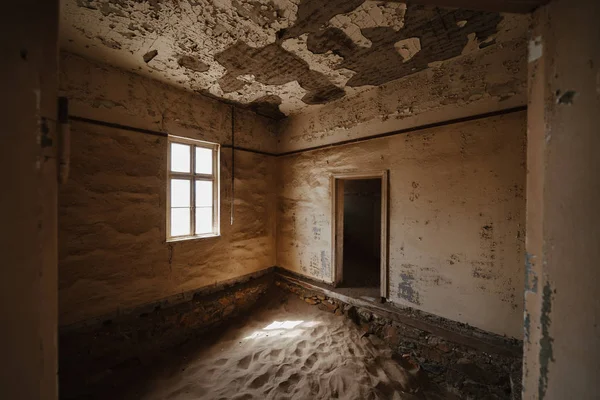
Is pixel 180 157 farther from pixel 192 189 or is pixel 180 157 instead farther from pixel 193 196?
pixel 193 196

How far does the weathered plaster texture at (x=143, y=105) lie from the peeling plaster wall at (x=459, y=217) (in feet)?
6.89

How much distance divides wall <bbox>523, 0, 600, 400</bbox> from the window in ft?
11.8

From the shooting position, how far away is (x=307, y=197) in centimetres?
409

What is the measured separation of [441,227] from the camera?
8.70ft

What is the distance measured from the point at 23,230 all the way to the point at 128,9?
219 cm

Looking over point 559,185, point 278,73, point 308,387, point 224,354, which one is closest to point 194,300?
point 224,354

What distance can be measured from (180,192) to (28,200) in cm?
287

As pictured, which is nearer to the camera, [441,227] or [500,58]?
[500,58]

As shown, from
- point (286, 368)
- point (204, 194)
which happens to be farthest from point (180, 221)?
point (286, 368)

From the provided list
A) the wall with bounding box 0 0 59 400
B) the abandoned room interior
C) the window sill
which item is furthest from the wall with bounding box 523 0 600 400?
the window sill

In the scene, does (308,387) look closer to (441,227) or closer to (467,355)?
(467,355)

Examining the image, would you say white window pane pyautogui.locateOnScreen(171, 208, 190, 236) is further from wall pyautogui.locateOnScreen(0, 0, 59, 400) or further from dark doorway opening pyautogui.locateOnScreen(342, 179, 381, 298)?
dark doorway opening pyautogui.locateOnScreen(342, 179, 381, 298)

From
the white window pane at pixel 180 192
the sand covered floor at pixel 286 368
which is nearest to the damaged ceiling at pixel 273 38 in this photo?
the white window pane at pixel 180 192

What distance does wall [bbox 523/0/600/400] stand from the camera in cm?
73
